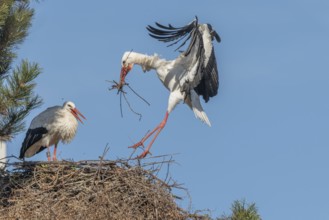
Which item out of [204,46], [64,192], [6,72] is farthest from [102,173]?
[204,46]

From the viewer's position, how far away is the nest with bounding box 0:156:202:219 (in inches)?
412

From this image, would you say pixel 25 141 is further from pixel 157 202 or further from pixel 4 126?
pixel 157 202

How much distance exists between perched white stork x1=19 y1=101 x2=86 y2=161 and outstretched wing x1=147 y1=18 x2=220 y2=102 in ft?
4.58

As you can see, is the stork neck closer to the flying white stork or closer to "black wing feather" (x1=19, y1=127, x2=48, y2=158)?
the flying white stork

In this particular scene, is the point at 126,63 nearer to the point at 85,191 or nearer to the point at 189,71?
the point at 189,71

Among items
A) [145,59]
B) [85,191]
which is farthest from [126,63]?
[85,191]

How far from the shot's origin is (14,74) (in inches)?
422

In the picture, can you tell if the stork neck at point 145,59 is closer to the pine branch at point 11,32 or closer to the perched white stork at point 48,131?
the perched white stork at point 48,131

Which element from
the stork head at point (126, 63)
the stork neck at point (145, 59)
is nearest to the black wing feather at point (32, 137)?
the stork head at point (126, 63)

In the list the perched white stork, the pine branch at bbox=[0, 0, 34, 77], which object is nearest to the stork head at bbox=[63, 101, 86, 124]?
the perched white stork

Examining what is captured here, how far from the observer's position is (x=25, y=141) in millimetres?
12633

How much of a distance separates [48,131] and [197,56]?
6.36 ft

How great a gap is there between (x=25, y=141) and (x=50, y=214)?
2.55 m

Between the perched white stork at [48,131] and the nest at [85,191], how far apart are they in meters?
1.26
